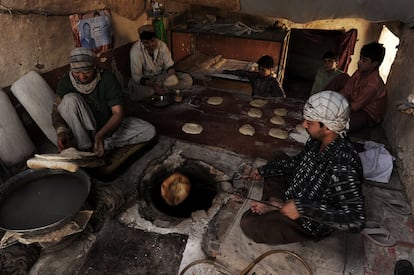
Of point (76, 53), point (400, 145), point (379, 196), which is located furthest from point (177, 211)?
point (400, 145)

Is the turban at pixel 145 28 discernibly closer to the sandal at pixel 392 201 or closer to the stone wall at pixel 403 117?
the stone wall at pixel 403 117

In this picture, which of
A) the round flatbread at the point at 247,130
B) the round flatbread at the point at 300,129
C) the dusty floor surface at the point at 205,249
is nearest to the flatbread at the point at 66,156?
the dusty floor surface at the point at 205,249

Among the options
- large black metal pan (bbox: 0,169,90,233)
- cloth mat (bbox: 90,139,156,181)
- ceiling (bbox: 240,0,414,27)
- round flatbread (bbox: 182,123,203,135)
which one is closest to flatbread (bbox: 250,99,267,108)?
Result: round flatbread (bbox: 182,123,203,135)

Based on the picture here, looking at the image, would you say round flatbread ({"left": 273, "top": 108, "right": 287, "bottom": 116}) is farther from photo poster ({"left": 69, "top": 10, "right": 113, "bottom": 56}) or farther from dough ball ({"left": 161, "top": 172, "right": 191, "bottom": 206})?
photo poster ({"left": 69, "top": 10, "right": 113, "bottom": 56})

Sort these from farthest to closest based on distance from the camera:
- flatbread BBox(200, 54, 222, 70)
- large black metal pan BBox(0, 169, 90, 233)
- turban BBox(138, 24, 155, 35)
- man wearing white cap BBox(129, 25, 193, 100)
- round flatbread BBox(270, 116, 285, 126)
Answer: flatbread BBox(200, 54, 222, 70) < turban BBox(138, 24, 155, 35) < man wearing white cap BBox(129, 25, 193, 100) < round flatbread BBox(270, 116, 285, 126) < large black metal pan BBox(0, 169, 90, 233)

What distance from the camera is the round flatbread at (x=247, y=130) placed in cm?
397

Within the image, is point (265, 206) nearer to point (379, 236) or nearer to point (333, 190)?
point (333, 190)

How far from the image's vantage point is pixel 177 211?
3.24 meters

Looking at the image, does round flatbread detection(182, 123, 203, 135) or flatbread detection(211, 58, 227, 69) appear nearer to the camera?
round flatbread detection(182, 123, 203, 135)

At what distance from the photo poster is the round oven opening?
261cm

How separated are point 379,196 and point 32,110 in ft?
14.2

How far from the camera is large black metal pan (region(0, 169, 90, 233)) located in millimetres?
2033

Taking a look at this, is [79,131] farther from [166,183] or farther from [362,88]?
[362,88]

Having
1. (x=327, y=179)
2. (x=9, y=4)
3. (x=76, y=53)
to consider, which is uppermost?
(x=9, y=4)
